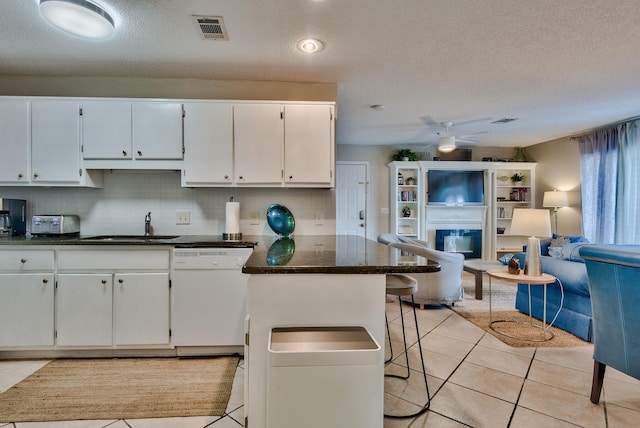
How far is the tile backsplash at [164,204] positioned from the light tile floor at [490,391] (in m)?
1.19

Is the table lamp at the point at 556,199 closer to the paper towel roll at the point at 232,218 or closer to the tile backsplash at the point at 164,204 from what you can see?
the tile backsplash at the point at 164,204

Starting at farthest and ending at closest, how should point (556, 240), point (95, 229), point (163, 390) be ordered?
point (556, 240), point (95, 229), point (163, 390)

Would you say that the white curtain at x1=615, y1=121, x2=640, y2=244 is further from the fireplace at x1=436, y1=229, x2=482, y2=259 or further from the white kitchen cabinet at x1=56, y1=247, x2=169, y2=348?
the white kitchen cabinet at x1=56, y1=247, x2=169, y2=348

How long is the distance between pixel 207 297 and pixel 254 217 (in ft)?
2.82

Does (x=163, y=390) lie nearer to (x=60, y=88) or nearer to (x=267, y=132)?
(x=267, y=132)

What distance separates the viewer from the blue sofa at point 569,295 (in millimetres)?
2762

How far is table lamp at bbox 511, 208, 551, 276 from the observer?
114 inches

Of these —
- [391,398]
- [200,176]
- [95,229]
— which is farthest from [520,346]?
[95,229]

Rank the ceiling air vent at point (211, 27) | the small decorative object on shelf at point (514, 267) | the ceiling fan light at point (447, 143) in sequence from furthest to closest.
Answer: the ceiling fan light at point (447, 143) → the small decorative object on shelf at point (514, 267) → the ceiling air vent at point (211, 27)

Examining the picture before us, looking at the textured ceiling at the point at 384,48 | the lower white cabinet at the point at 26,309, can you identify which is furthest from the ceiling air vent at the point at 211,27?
the lower white cabinet at the point at 26,309

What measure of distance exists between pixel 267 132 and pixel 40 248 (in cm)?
190

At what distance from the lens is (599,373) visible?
1.81m

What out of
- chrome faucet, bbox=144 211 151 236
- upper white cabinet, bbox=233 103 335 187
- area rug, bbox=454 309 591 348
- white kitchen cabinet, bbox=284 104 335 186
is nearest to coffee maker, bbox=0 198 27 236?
chrome faucet, bbox=144 211 151 236

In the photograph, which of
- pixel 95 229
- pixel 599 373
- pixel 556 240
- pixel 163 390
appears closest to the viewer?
pixel 599 373
